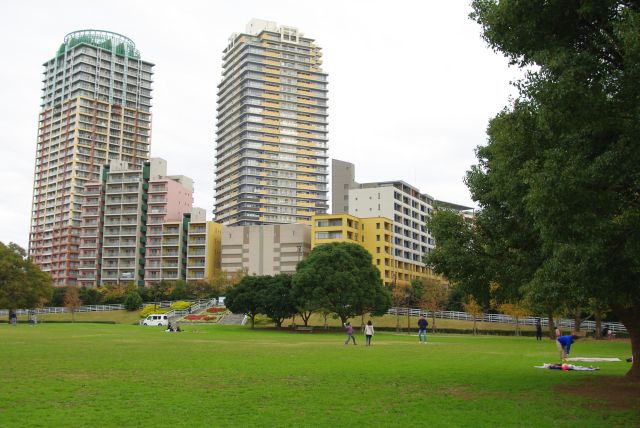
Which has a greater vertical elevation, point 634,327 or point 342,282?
point 342,282

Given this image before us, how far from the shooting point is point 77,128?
550ft

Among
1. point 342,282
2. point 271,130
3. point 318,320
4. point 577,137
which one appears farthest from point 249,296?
point 271,130

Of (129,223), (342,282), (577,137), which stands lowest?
(342,282)

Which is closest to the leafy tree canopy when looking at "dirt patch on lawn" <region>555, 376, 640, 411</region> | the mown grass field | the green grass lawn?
the mown grass field

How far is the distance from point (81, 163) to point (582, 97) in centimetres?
17133

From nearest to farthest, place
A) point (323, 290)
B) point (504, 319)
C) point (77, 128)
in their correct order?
point (323, 290) → point (504, 319) → point (77, 128)

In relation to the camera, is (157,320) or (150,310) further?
(150,310)

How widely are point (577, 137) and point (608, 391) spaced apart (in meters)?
7.81

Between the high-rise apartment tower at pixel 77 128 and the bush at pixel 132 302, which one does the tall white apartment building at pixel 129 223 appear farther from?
the bush at pixel 132 302

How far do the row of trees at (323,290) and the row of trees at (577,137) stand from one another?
48.6m

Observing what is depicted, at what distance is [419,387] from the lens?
1705cm

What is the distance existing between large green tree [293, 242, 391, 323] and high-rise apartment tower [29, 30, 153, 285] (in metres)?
107

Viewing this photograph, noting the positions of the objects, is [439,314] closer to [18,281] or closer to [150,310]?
[150,310]

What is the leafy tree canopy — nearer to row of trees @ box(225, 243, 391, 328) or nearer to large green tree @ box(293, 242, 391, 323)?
row of trees @ box(225, 243, 391, 328)
